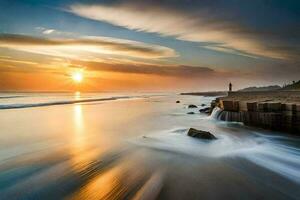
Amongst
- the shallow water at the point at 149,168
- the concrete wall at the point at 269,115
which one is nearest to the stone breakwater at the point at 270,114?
the concrete wall at the point at 269,115

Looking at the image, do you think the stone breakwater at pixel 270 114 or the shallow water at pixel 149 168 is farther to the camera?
the stone breakwater at pixel 270 114

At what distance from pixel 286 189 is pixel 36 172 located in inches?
233

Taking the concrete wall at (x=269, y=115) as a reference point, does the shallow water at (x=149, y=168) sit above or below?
below

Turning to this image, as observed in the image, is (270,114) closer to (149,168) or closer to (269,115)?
(269,115)

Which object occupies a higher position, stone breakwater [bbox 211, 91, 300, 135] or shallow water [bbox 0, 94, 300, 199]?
stone breakwater [bbox 211, 91, 300, 135]

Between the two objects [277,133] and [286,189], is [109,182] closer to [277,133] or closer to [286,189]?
[286,189]

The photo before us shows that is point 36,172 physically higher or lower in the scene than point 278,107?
lower

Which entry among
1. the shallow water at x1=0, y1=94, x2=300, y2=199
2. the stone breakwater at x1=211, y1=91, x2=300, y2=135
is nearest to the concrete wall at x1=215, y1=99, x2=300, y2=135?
the stone breakwater at x1=211, y1=91, x2=300, y2=135

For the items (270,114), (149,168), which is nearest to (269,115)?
(270,114)

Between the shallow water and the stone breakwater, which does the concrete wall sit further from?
the shallow water

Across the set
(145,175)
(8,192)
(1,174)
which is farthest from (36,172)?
(145,175)

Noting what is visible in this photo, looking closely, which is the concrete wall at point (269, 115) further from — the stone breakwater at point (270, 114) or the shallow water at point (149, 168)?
Result: the shallow water at point (149, 168)

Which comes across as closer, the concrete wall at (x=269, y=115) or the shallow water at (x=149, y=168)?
the shallow water at (x=149, y=168)

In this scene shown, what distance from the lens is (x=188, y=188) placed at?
4.77 meters
